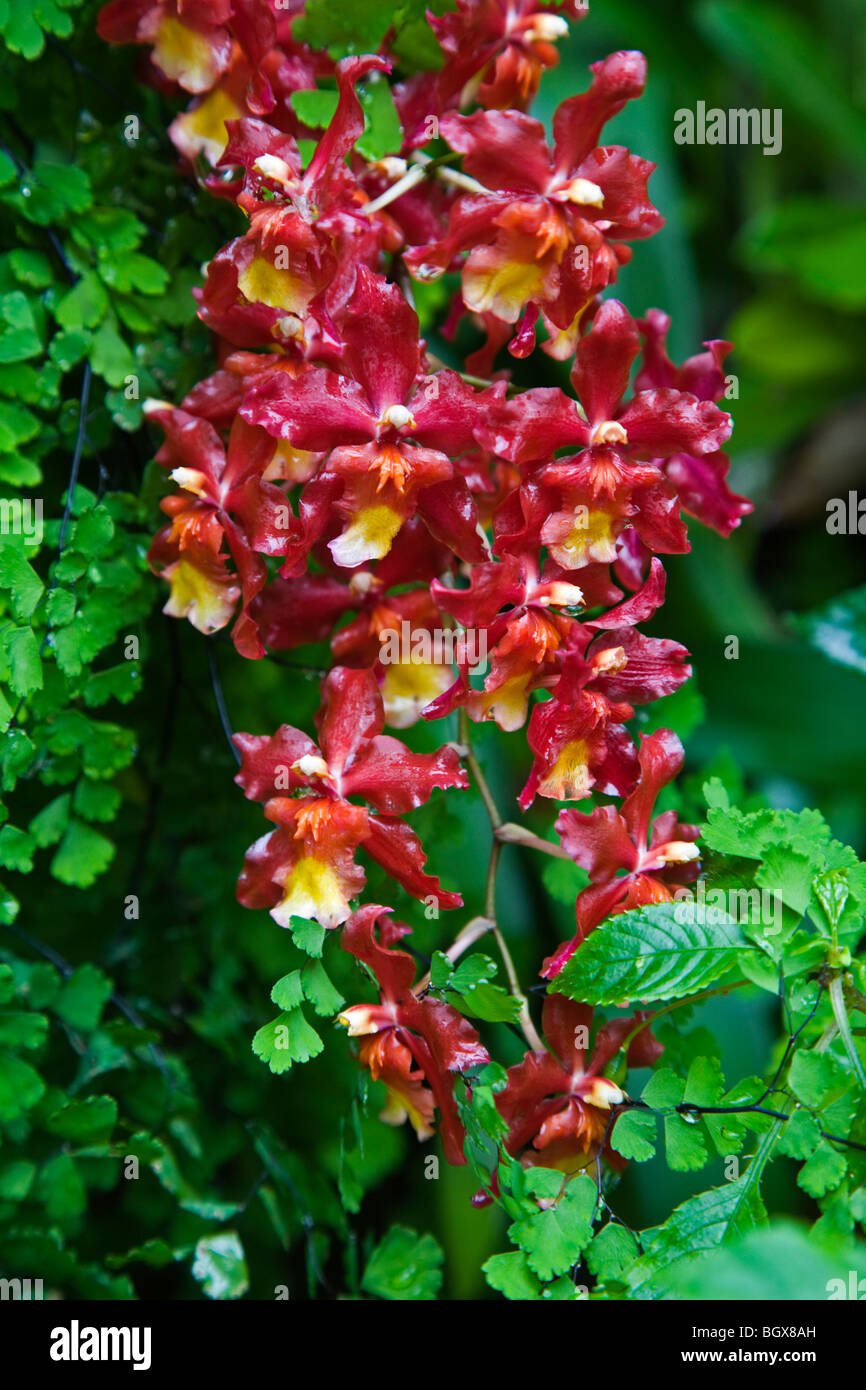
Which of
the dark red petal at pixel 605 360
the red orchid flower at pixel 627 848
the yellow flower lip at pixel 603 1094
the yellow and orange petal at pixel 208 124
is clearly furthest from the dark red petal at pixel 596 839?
the yellow and orange petal at pixel 208 124

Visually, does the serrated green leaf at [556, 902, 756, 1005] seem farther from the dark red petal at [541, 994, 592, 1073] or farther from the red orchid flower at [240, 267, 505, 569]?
the red orchid flower at [240, 267, 505, 569]

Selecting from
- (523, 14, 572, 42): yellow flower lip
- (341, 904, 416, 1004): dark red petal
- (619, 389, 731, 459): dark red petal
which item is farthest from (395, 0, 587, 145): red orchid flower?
(341, 904, 416, 1004): dark red petal

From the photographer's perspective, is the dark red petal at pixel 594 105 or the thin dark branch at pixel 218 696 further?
the thin dark branch at pixel 218 696

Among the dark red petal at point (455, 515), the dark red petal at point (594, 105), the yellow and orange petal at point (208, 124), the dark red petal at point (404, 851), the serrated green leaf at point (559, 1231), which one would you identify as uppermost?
the yellow and orange petal at point (208, 124)

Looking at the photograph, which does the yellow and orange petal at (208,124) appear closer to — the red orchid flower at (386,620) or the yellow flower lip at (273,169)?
the yellow flower lip at (273,169)

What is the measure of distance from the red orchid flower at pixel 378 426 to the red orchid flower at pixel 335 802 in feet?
0.28

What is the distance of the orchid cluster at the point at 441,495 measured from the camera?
53 centimetres

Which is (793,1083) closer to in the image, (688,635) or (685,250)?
(688,635)

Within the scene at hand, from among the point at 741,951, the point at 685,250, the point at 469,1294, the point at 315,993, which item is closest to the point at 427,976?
the point at 315,993

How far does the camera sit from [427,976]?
554 millimetres

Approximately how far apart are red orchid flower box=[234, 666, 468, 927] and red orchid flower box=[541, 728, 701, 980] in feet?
0.22

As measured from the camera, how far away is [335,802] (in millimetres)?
542

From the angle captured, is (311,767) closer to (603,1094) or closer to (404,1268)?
(603,1094)

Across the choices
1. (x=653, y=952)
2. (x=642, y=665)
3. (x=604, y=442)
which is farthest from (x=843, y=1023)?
(x=604, y=442)
